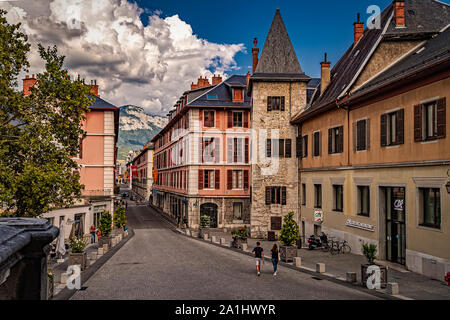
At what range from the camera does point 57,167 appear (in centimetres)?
1494

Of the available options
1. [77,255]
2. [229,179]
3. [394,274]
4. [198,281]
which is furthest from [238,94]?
[198,281]

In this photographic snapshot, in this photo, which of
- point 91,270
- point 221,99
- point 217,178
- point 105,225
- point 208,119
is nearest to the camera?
point 91,270

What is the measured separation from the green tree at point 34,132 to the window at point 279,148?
21.0m

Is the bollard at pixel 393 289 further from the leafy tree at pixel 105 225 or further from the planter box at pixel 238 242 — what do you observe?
Result: the leafy tree at pixel 105 225

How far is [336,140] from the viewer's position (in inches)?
1093

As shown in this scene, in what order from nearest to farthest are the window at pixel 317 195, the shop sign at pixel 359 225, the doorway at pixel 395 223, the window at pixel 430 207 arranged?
the window at pixel 430 207, the doorway at pixel 395 223, the shop sign at pixel 359 225, the window at pixel 317 195

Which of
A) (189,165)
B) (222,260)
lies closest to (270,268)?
(222,260)

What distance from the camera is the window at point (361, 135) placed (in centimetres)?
2333

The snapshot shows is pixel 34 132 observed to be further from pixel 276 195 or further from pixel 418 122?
pixel 276 195

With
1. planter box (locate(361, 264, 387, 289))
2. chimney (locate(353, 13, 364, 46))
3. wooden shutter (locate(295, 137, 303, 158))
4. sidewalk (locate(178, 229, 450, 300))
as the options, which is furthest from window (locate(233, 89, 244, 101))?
planter box (locate(361, 264, 387, 289))

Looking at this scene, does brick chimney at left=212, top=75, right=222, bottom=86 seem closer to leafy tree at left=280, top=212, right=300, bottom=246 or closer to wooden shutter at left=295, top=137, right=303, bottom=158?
wooden shutter at left=295, top=137, right=303, bottom=158

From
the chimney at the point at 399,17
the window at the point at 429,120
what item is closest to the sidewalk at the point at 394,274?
the window at the point at 429,120

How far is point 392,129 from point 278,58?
1774cm

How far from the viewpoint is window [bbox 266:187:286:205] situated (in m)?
35.1
